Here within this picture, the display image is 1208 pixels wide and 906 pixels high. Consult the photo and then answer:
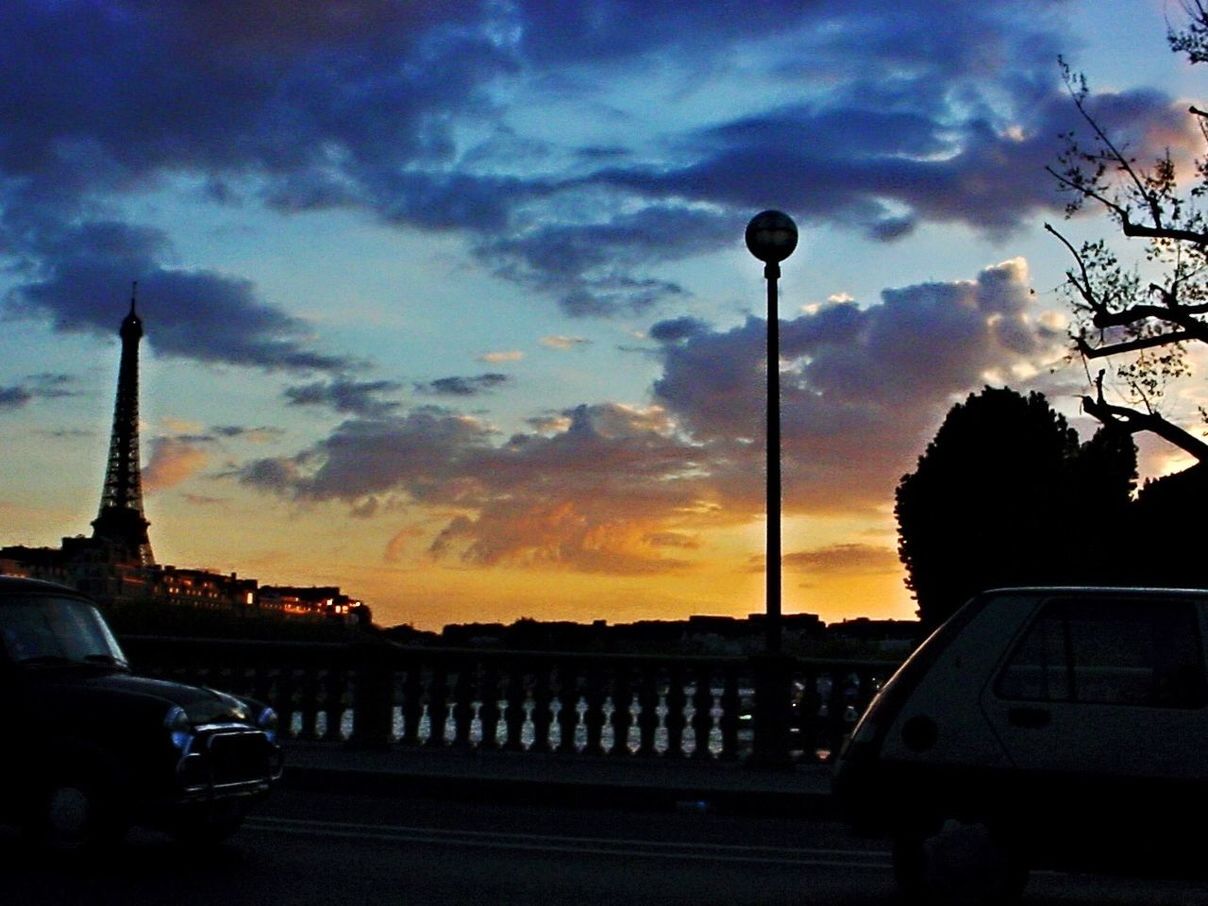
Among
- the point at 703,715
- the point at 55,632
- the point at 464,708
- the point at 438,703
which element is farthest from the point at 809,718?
the point at 55,632

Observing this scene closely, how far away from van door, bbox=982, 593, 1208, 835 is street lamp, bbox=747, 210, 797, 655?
8587 millimetres

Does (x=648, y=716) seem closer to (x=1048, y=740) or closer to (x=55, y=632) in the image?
(x=55, y=632)

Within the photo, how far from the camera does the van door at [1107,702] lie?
8.25 metres

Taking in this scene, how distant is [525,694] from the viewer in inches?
705

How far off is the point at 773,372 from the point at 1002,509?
5239 centimetres

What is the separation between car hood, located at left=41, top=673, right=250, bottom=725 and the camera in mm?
10211

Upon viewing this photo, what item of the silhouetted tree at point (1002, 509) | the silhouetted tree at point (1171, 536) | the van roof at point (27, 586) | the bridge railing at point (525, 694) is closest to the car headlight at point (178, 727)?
the van roof at point (27, 586)

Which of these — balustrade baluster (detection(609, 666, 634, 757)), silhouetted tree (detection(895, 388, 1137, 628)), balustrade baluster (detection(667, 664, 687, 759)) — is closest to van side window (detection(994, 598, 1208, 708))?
balustrade baluster (detection(667, 664, 687, 759))

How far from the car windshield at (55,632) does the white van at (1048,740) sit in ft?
15.3

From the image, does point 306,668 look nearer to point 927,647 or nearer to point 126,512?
point 927,647

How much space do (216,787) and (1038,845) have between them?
449 cm

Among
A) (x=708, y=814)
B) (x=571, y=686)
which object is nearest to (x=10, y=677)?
(x=708, y=814)

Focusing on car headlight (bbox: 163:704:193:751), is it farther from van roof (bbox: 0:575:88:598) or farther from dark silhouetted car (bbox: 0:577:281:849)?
van roof (bbox: 0:575:88:598)

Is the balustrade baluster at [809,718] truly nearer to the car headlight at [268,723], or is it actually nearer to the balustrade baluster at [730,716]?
the balustrade baluster at [730,716]
